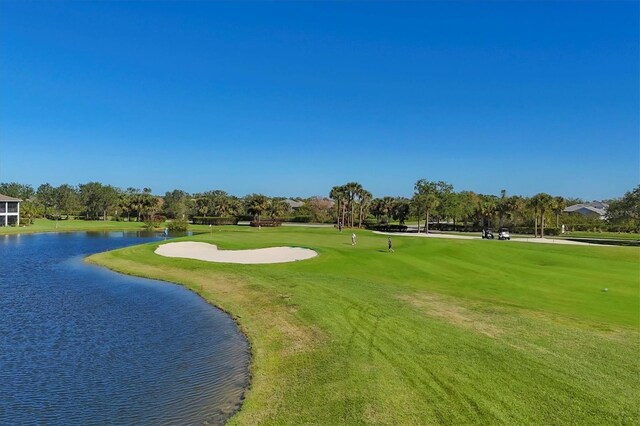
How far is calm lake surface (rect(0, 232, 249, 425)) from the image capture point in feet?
33.0

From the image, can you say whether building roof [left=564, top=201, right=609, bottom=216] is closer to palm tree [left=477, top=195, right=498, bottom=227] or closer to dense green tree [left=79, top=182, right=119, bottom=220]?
palm tree [left=477, top=195, right=498, bottom=227]

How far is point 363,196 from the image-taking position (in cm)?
9119

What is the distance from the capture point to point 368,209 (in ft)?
366

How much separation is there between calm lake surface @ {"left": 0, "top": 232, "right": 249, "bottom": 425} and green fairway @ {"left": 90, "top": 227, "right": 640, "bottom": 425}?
114cm

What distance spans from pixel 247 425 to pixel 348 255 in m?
25.4

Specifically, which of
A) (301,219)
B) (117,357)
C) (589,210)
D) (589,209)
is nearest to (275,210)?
(301,219)

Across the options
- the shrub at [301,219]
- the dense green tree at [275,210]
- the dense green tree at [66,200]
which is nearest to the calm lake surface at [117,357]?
the dense green tree at [275,210]

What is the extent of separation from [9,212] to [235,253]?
3243 inches

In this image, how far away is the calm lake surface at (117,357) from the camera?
10.0 metres

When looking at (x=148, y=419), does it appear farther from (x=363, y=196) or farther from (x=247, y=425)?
(x=363, y=196)

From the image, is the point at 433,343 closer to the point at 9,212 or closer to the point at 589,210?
the point at 9,212

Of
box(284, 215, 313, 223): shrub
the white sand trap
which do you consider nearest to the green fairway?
the white sand trap

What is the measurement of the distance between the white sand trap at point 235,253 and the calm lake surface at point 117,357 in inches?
407

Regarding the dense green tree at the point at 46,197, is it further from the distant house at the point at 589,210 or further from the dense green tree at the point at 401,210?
the distant house at the point at 589,210
